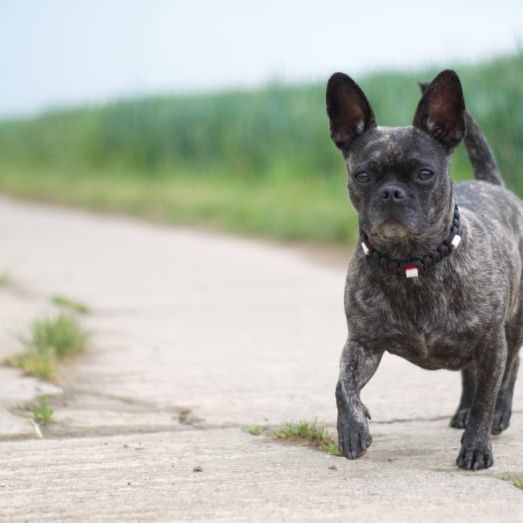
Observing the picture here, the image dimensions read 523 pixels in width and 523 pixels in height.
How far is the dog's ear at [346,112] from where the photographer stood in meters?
5.40

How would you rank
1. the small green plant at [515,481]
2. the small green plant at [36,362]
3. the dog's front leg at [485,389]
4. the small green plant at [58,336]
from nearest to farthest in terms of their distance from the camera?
the small green plant at [515,481], the dog's front leg at [485,389], the small green plant at [36,362], the small green plant at [58,336]

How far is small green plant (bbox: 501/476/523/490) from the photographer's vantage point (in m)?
4.48

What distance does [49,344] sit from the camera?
25.0 ft

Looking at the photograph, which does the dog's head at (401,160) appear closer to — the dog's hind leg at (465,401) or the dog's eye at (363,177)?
the dog's eye at (363,177)

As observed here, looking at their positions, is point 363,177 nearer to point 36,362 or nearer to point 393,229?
point 393,229

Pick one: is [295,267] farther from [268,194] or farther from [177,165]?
[177,165]

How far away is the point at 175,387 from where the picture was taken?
691 cm

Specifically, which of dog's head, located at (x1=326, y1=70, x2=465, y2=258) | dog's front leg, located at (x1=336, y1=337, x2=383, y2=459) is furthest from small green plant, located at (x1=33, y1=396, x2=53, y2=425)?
dog's head, located at (x1=326, y1=70, x2=465, y2=258)

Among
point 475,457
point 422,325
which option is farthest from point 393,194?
point 475,457

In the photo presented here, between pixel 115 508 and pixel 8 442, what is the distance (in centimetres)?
137

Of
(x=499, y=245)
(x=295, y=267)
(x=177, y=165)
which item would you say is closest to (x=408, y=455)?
(x=499, y=245)

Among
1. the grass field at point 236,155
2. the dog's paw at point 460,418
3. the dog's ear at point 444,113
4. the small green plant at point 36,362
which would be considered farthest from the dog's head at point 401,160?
the grass field at point 236,155

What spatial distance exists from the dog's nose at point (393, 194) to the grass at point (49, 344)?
2.88 m

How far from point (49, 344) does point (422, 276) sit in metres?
3.35
